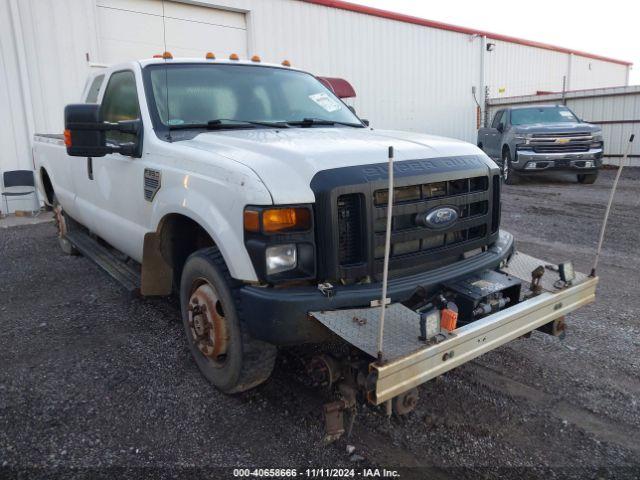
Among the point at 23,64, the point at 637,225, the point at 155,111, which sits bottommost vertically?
the point at 637,225

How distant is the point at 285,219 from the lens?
8.40 ft

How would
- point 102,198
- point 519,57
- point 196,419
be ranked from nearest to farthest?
point 196,419 < point 102,198 < point 519,57

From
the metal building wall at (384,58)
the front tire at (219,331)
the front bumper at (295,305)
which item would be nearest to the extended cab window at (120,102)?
the front tire at (219,331)

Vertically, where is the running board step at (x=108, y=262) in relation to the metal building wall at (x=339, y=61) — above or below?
below

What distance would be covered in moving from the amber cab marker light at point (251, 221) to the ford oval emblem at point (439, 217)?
2.88 ft

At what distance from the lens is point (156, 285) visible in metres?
3.84

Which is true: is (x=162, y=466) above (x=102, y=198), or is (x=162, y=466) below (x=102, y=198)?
below

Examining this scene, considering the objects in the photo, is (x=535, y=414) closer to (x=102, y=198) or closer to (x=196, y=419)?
(x=196, y=419)

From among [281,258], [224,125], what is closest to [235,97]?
[224,125]

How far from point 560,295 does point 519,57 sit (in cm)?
2093

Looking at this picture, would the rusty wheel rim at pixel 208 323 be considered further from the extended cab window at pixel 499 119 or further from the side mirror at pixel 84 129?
the extended cab window at pixel 499 119

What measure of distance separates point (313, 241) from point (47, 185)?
5329 mm

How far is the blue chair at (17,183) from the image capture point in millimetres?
9859

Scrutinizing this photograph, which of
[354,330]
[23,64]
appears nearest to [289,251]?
[354,330]
